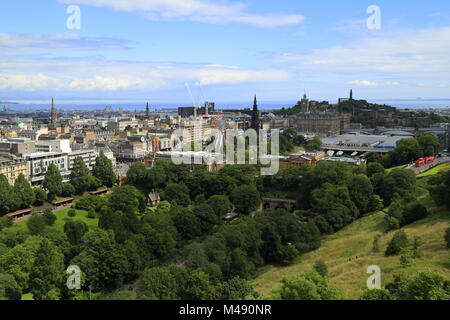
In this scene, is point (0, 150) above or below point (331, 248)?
above

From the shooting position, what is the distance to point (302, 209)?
38781mm

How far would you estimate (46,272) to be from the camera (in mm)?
20641

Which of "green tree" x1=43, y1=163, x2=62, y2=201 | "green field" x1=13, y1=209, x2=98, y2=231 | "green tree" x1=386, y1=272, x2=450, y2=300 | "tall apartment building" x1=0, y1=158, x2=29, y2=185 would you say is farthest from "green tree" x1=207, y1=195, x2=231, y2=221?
"tall apartment building" x1=0, y1=158, x2=29, y2=185

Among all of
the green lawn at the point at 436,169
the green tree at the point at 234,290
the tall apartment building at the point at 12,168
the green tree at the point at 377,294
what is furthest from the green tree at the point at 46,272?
the green lawn at the point at 436,169

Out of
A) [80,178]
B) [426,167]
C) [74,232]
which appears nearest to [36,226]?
[74,232]

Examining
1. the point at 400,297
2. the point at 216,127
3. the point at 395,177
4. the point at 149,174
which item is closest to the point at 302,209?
the point at 395,177

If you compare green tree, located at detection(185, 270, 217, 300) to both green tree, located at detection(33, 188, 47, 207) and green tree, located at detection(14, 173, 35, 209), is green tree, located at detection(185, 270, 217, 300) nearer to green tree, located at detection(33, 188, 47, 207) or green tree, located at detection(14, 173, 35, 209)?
green tree, located at detection(14, 173, 35, 209)

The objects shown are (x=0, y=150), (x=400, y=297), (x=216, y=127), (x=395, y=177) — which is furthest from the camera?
(x=216, y=127)

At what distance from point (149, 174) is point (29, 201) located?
39.2 ft

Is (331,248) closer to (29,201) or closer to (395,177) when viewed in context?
(395,177)

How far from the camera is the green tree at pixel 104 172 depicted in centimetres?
4772

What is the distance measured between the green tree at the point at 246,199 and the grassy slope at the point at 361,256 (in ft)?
28.7

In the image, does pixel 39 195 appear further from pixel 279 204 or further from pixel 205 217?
pixel 279 204

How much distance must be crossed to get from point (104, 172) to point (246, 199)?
1812 centimetres
